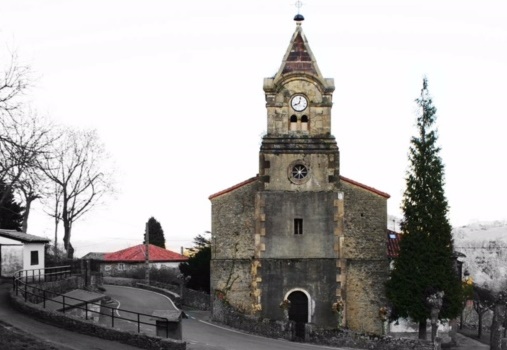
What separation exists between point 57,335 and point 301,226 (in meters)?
17.8

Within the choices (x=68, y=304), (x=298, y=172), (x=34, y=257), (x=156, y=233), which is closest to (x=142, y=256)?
(x=156, y=233)

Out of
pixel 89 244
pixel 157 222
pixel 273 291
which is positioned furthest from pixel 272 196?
pixel 89 244

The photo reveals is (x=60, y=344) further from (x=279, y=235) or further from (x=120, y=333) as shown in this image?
(x=279, y=235)

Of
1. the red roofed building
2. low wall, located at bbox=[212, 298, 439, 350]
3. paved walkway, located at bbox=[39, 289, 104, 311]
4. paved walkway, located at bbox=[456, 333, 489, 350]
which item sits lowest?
paved walkway, located at bbox=[456, 333, 489, 350]

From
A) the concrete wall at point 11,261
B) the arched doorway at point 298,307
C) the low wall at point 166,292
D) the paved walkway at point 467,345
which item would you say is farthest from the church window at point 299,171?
the concrete wall at point 11,261

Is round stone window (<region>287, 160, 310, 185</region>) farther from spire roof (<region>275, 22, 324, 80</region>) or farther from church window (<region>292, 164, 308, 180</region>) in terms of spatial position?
spire roof (<region>275, 22, 324, 80</region>)

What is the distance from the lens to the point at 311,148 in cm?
3969

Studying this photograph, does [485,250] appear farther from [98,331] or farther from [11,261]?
[98,331]

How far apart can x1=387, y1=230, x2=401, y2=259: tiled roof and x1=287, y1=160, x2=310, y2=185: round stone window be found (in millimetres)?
6556

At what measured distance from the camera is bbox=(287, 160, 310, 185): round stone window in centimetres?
3947

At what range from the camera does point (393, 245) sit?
41.8 m

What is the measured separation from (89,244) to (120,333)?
11685 centimetres

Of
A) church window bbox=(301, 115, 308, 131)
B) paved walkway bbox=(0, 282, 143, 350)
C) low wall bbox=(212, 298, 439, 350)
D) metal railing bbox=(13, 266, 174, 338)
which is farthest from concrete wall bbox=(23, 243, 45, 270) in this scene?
church window bbox=(301, 115, 308, 131)

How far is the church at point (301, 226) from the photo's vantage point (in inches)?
1518
